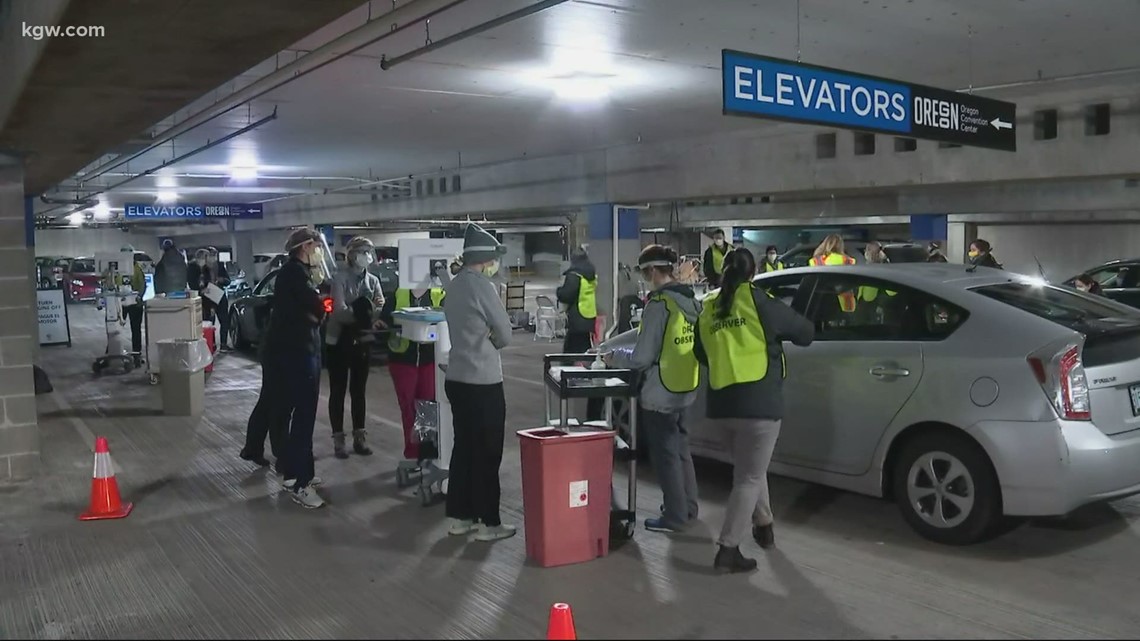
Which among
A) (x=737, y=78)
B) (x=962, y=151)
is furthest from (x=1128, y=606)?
(x=962, y=151)

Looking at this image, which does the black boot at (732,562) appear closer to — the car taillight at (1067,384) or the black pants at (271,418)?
the car taillight at (1067,384)

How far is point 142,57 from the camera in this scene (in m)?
5.43

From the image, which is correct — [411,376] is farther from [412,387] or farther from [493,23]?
[493,23]

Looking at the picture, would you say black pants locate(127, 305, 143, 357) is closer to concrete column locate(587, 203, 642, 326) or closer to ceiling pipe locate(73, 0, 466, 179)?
ceiling pipe locate(73, 0, 466, 179)

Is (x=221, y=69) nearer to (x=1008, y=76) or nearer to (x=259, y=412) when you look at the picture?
(x=259, y=412)

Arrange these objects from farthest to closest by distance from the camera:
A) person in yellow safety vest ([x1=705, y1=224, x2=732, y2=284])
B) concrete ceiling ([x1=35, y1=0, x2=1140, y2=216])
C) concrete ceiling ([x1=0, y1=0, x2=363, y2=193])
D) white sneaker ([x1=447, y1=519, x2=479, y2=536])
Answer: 1. person in yellow safety vest ([x1=705, y1=224, x2=732, y2=284])
2. concrete ceiling ([x1=35, y1=0, x2=1140, y2=216])
3. white sneaker ([x1=447, y1=519, x2=479, y2=536])
4. concrete ceiling ([x1=0, y1=0, x2=363, y2=193])

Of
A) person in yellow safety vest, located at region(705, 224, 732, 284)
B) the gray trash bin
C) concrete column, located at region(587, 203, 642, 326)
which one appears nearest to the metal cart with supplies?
person in yellow safety vest, located at region(705, 224, 732, 284)

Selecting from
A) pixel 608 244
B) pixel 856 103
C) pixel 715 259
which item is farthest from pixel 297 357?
pixel 608 244

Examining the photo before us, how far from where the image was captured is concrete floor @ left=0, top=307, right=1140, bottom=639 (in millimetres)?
4293

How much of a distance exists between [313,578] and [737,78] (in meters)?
3.95

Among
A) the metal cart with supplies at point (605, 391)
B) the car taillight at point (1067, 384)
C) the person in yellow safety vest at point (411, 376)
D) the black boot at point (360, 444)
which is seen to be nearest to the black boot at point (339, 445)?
the black boot at point (360, 444)

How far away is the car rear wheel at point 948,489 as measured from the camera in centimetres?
511

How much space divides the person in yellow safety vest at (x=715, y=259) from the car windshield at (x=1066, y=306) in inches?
155

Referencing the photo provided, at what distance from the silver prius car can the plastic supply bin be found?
154cm
